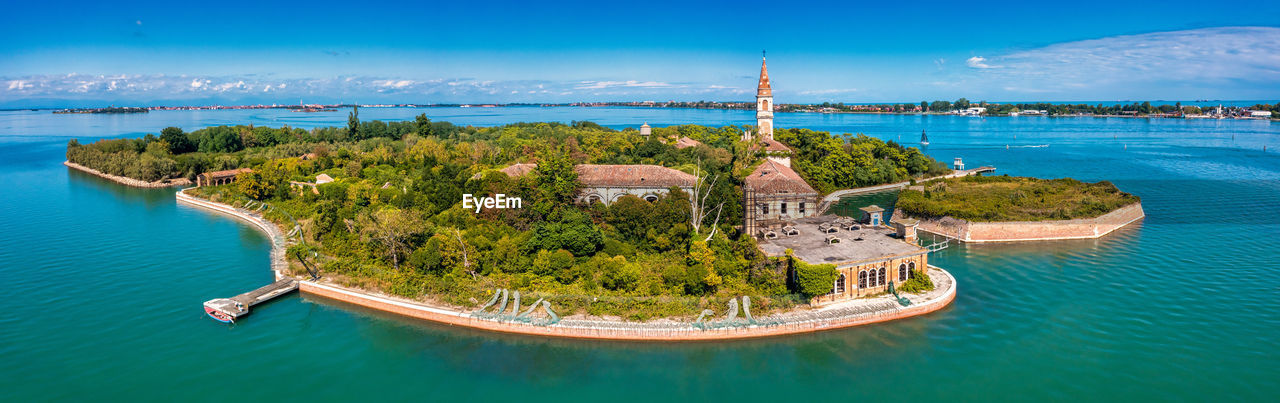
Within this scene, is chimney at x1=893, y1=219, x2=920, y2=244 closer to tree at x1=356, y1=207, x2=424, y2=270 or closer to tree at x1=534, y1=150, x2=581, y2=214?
tree at x1=534, y1=150, x2=581, y2=214

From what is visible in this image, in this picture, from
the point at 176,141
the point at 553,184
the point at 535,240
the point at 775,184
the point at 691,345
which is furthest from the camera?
the point at 176,141

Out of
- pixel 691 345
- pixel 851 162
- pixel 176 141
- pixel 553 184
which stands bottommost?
pixel 691 345

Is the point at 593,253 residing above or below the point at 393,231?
Result: below

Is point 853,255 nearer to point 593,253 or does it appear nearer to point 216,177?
point 593,253

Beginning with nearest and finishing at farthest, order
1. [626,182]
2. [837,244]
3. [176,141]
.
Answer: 1. [837,244]
2. [626,182]
3. [176,141]

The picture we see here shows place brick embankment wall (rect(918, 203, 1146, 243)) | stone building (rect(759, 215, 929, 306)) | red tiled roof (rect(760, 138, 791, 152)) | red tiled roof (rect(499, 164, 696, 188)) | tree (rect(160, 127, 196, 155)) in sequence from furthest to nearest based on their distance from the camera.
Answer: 1. tree (rect(160, 127, 196, 155))
2. red tiled roof (rect(760, 138, 791, 152))
3. red tiled roof (rect(499, 164, 696, 188))
4. brick embankment wall (rect(918, 203, 1146, 243))
5. stone building (rect(759, 215, 929, 306))

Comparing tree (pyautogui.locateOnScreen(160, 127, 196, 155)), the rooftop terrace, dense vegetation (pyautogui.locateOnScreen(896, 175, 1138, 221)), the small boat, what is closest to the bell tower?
dense vegetation (pyautogui.locateOnScreen(896, 175, 1138, 221))

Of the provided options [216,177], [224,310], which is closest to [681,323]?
[224,310]

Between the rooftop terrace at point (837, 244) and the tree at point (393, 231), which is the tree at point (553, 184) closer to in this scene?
the tree at point (393, 231)

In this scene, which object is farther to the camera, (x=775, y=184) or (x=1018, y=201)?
(x=1018, y=201)
